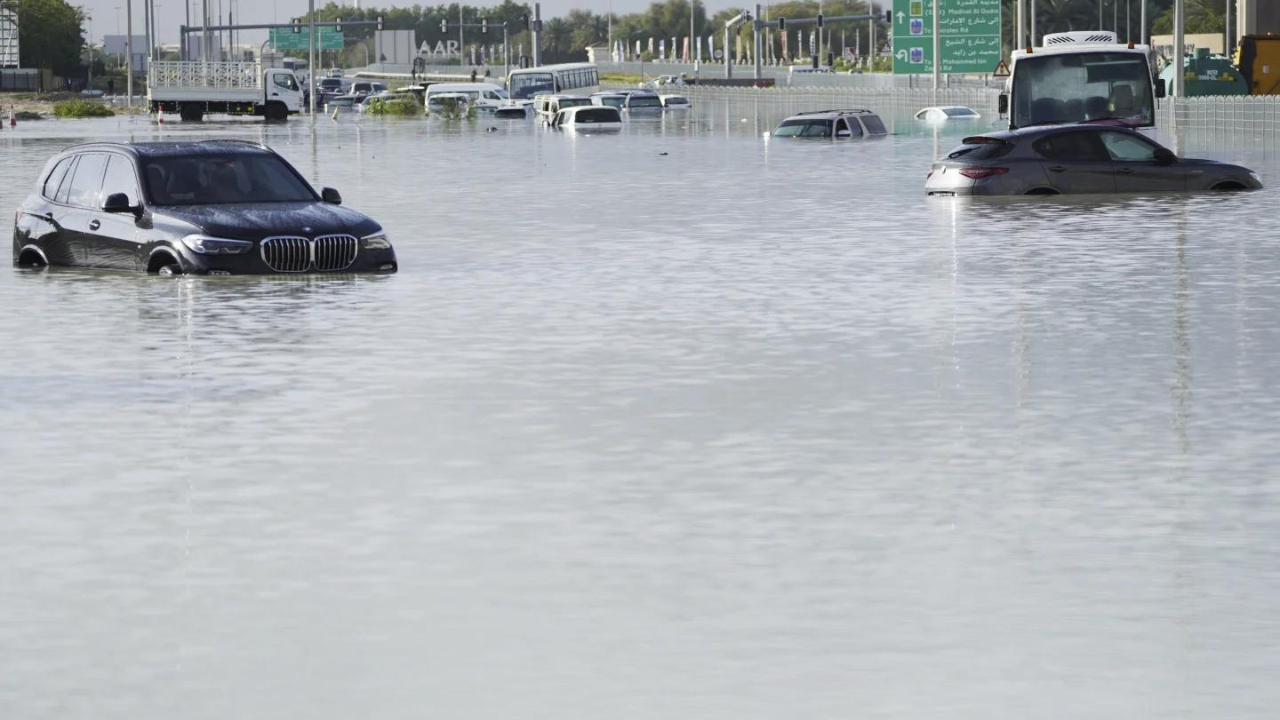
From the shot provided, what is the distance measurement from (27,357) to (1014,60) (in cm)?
3208

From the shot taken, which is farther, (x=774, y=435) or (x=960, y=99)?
(x=960, y=99)

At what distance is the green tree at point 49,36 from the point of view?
543ft

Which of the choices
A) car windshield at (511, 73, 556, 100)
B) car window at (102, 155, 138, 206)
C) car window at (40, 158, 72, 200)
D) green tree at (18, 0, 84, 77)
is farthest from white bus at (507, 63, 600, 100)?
car window at (102, 155, 138, 206)

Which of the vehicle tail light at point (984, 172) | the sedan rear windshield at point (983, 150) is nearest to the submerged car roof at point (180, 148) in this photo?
the vehicle tail light at point (984, 172)

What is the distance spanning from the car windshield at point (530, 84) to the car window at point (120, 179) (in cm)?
9120

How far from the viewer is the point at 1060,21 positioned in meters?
161

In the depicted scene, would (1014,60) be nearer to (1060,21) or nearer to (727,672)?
(727,672)

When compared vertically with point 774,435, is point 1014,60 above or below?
above

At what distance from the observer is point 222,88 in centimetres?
9850

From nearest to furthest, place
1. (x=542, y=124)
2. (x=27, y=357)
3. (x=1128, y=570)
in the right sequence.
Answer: (x=1128, y=570) < (x=27, y=357) < (x=542, y=124)

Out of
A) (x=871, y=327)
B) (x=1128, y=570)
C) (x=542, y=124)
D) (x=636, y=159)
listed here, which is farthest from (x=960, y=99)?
(x=1128, y=570)

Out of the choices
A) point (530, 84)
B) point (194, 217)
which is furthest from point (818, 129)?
point (530, 84)

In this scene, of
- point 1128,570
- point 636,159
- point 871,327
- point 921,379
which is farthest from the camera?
point 636,159

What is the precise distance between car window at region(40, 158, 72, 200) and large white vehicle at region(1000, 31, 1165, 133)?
25489 millimetres
